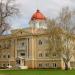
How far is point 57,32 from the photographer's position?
6519 centimetres

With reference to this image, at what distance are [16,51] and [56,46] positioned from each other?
28.6 meters

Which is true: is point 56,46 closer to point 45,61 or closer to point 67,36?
point 67,36

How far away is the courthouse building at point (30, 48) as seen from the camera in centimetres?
8738

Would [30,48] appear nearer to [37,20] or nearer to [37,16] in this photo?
[37,20]

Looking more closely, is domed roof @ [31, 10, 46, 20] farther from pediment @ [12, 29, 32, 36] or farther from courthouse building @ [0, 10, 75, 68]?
pediment @ [12, 29, 32, 36]

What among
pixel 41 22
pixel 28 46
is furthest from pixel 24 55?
pixel 41 22

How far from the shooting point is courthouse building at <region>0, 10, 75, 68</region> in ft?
287

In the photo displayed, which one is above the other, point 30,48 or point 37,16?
point 37,16

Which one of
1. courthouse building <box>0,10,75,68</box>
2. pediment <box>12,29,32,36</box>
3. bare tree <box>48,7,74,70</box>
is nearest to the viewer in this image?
bare tree <box>48,7,74,70</box>

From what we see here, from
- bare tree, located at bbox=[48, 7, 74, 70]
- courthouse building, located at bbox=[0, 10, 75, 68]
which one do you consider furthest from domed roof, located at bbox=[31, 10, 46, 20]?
bare tree, located at bbox=[48, 7, 74, 70]

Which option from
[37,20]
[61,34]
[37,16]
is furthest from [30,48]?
[61,34]

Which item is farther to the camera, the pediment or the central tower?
the central tower

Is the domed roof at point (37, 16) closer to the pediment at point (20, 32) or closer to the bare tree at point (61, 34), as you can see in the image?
the pediment at point (20, 32)

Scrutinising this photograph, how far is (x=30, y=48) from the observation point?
89750 millimetres
